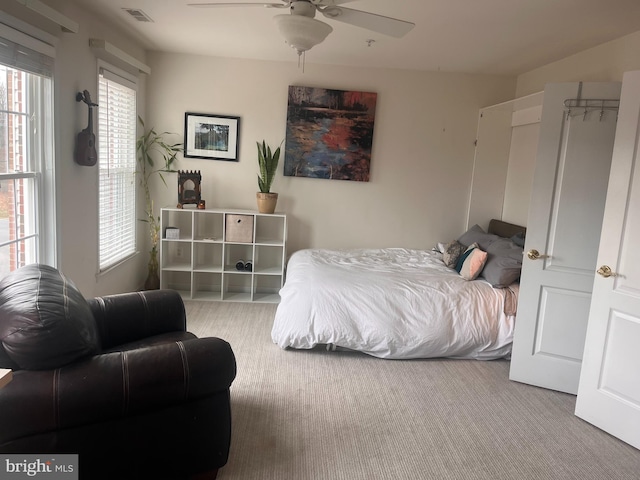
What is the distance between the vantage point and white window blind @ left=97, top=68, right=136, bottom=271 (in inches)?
147

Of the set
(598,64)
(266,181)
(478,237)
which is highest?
(598,64)

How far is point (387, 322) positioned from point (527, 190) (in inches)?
82.7

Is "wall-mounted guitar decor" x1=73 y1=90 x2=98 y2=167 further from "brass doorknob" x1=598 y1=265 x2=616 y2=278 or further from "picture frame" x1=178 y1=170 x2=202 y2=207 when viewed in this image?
"brass doorknob" x1=598 y1=265 x2=616 y2=278

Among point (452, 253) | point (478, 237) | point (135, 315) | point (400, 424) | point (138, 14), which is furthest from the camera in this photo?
point (478, 237)

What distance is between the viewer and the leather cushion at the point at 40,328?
163 centimetres

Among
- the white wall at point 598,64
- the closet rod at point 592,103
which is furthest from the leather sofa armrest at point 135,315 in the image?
the white wall at point 598,64

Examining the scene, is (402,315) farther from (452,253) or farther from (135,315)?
(135,315)

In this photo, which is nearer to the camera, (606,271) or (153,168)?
(606,271)

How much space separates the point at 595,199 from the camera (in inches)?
114

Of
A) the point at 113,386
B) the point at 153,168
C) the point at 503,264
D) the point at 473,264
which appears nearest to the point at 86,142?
the point at 153,168

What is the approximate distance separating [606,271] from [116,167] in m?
3.81

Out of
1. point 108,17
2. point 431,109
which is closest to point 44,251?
point 108,17

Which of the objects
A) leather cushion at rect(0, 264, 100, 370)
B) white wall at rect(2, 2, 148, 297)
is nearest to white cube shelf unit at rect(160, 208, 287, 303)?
white wall at rect(2, 2, 148, 297)

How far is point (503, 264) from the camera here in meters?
3.62
